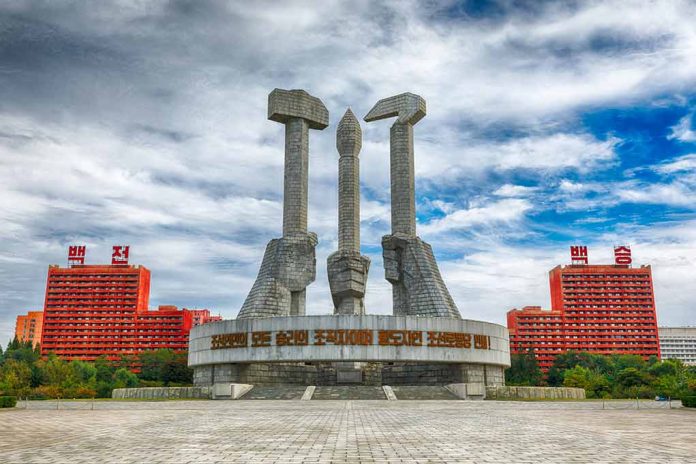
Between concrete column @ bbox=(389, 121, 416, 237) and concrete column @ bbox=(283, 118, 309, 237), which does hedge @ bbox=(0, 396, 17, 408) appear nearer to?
concrete column @ bbox=(283, 118, 309, 237)

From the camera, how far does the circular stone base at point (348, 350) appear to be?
41.6 meters

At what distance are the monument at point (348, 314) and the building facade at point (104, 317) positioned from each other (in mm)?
97943

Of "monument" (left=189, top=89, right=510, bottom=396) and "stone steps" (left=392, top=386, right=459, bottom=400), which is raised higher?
"monument" (left=189, top=89, right=510, bottom=396)

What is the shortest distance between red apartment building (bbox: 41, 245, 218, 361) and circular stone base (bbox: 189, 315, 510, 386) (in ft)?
336

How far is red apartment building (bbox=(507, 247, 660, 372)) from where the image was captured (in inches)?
5674

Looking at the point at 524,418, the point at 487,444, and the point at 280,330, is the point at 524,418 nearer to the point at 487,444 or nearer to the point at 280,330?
the point at 487,444

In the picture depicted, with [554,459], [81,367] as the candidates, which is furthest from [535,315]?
[554,459]

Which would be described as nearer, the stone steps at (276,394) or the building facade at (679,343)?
the stone steps at (276,394)

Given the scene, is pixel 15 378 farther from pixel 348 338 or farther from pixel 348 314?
pixel 348 338

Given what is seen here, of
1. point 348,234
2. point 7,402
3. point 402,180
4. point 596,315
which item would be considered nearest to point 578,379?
point 402,180

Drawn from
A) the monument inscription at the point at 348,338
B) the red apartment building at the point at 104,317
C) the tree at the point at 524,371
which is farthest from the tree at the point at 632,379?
the red apartment building at the point at 104,317

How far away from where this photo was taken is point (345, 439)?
1336 cm

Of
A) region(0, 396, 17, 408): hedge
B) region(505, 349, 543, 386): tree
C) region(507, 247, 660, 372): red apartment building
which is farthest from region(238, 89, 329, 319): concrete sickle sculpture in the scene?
region(507, 247, 660, 372): red apartment building

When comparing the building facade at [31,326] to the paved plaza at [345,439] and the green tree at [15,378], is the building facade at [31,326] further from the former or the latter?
the paved plaza at [345,439]
